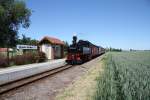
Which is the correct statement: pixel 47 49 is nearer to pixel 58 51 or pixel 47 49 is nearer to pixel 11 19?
pixel 58 51

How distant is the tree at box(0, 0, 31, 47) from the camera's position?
156ft

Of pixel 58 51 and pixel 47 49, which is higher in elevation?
pixel 47 49

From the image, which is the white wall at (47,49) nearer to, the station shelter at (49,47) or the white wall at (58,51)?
the station shelter at (49,47)

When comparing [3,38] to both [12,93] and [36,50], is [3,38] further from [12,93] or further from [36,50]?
[12,93]

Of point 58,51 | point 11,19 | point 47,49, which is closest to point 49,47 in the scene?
point 47,49

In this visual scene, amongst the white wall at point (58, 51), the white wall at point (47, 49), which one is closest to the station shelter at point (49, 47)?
the white wall at point (47, 49)

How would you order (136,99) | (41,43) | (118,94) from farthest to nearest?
(41,43) < (118,94) < (136,99)

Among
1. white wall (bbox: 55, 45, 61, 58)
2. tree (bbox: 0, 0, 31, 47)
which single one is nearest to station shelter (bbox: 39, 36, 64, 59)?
white wall (bbox: 55, 45, 61, 58)

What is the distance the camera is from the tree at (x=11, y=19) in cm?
4769

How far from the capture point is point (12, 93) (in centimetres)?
1189

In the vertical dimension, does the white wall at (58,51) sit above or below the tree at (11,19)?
below

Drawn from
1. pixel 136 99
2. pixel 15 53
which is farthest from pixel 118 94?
pixel 15 53

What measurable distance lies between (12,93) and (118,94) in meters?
6.29

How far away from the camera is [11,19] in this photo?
49562 millimetres
